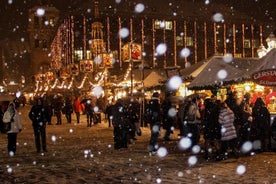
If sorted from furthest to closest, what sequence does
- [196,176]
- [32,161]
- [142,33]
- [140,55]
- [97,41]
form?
[142,33]
[97,41]
[140,55]
[32,161]
[196,176]

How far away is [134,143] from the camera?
16.3 metres

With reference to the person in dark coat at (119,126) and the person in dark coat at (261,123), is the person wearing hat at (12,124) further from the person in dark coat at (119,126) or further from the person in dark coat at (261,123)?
the person in dark coat at (261,123)

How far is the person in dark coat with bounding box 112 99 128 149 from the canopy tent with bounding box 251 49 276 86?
14.5 ft

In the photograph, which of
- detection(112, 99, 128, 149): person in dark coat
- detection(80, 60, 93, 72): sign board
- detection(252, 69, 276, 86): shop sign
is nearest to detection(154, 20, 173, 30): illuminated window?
detection(80, 60, 93, 72): sign board

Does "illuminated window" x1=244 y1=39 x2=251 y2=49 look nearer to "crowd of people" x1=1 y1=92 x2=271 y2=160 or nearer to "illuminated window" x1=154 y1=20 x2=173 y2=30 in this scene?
"illuminated window" x1=154 y1=20 x2=173 y2=30

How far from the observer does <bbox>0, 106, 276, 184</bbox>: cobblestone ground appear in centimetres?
935

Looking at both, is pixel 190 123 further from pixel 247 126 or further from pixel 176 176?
pixel 176 176

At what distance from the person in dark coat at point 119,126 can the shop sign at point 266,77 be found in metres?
4.45

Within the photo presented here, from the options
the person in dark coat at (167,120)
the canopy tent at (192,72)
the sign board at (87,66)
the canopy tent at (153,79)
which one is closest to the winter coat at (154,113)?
the person in dark coat at (167,120)

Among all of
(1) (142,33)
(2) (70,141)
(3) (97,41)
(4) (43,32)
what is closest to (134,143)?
(2) (70,141)

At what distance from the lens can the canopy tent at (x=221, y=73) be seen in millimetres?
16317

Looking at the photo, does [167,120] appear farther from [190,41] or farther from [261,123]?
[190,41]

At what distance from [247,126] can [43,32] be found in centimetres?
8437

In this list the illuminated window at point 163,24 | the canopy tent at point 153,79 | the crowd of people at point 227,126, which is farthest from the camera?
the illuminated window at point 163,24
